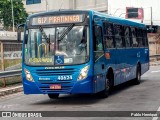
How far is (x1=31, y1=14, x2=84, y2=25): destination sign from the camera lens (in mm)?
12492

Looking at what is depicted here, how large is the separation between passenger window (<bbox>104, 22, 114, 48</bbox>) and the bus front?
1.59 metres

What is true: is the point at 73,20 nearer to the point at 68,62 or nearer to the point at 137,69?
the point at 68,62

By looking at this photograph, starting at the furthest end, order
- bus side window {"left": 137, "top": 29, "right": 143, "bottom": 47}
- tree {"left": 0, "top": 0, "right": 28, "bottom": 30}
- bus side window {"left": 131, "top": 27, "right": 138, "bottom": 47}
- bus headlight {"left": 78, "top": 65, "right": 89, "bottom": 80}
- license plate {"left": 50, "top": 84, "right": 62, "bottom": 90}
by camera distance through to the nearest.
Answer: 1. tree {"left": 0, "top": 0, "right": 28, "bottom": 30}
2. bus side window {"left": 137, "top": 29, "right": 143, "bottom": 47}
3. bus side window {"left": 131, "top": 27, "right": 138, "bottom": 47}
4. license plate {"left": 50, "top": 84, "right": 62, "bottom": 90}
5. bus headlight {"left": 78, "top": 65, "right": 89, "bottom": 80}

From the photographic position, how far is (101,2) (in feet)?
319

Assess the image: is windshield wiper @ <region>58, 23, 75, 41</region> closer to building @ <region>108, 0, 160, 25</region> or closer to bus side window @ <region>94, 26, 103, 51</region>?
bus side window @ <region>94, 26, 103, 51</region>

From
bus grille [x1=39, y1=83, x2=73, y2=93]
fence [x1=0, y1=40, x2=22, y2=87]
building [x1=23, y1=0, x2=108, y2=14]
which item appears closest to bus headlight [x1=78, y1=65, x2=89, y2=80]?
bus grille [x1=39, y1=83, x2=73, y2=93]

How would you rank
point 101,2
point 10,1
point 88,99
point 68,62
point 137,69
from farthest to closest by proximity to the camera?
point 101,2 → point 10,1 → point 137,69 → point 88,99 → point 68,62

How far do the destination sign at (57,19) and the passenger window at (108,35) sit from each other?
5.45 ft

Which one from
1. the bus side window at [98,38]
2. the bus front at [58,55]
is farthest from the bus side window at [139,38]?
the bus front at [58,55]

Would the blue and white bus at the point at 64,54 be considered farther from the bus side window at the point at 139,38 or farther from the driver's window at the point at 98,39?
the bus side window at the point at 139,38

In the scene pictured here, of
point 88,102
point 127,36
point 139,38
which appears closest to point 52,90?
point 88,102

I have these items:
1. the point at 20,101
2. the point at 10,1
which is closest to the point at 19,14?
the point at 10,1

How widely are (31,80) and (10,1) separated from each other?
73.2 meters

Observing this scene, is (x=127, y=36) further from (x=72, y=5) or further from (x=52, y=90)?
(x=72, y=5)
